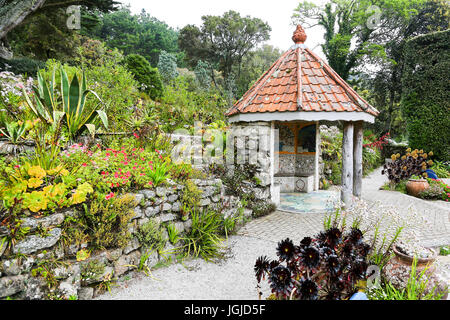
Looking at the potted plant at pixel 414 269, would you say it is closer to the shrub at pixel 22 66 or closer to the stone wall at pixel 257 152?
the stone wall at pixel 257 152

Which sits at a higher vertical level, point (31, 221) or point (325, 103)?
point (325, 103)

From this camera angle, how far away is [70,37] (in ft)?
46.6

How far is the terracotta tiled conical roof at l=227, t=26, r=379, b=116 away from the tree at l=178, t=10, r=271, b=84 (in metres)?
18.6

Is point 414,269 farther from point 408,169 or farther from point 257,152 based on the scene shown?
point 408,169

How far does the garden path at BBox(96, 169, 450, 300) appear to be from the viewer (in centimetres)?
317

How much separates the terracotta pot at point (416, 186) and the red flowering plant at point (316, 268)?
7297 millimetres

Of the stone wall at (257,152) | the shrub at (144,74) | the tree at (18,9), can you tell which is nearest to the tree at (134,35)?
the shrub at (144,74)

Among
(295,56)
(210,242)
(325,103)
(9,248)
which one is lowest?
(210,242)

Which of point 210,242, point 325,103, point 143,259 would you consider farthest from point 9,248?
point 325,103

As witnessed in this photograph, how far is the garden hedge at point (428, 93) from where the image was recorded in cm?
1216

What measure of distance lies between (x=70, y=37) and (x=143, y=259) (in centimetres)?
1522

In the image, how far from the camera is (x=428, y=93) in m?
12.7

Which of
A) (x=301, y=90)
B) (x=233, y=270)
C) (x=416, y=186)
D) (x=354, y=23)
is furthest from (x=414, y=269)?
(x=354, y=23)
